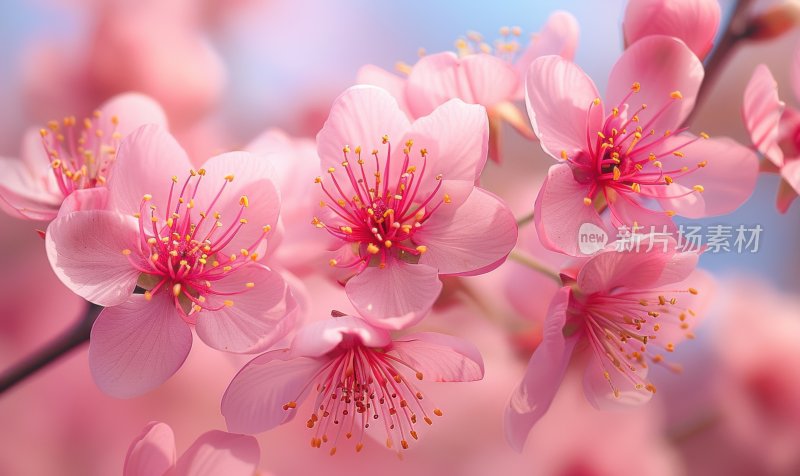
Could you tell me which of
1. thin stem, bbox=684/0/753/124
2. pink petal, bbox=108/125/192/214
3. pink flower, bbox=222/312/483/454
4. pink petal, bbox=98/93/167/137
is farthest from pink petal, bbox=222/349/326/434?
thin stem, bbox=684/0/753/124

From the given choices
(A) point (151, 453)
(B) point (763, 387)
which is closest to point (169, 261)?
(A) point (151, 453)

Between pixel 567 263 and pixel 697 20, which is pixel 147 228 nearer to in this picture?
pixel 567 263

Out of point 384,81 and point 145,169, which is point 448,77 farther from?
point 145,169

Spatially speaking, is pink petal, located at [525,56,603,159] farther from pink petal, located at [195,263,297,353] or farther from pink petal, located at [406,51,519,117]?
pink petal, located at [195,263,297,353]

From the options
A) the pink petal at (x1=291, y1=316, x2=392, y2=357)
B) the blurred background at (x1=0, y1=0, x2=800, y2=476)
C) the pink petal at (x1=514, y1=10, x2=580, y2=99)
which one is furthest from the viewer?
the blurred background at (x1=0, y1=0, x2=800, y2=476)

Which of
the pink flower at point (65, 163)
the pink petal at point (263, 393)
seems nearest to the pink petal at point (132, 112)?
the pink flower at point (65, 163)

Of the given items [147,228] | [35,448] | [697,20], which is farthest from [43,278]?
[697,20]

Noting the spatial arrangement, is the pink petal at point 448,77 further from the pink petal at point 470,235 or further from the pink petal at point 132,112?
the pink petal at point 132,112
